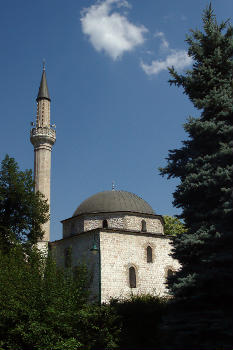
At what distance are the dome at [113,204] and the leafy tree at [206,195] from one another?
13460 mm

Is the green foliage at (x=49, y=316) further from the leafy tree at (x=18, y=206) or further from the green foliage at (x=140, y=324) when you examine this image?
the leafy tree at (x=18, y=206)

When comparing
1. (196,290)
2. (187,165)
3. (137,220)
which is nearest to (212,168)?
(187,165)

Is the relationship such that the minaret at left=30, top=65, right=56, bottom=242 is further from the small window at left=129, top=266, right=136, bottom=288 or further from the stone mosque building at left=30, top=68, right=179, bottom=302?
the small window at left=129, top=266, right=136, bottom=288

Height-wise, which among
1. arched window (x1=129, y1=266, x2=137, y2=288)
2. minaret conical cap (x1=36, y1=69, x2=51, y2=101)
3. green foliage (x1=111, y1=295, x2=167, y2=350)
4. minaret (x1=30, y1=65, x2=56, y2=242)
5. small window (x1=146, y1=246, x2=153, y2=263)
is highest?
minaret conical cap (x1=36, y1=69, x2=51, y2=101)

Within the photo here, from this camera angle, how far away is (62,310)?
1170 cm

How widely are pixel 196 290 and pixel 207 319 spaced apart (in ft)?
3.04

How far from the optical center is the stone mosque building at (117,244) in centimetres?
2105

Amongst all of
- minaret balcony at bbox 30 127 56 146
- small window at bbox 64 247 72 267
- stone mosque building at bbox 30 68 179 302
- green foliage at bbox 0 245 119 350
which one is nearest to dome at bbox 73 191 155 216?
stone mosque building at bbox 30 68 179 302

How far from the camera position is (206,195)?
10266 mm

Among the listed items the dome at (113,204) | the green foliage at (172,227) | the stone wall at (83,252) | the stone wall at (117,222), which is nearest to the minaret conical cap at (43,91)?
the dome at (113,204)

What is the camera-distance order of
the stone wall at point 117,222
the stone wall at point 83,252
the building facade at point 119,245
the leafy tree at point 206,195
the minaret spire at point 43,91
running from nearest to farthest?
1. the leafy tree at point 206,195
2. the stone wall at point 83,252
3. the building facade at point 119,245
4. the stone wall at point 117,222
5. the minaret spire at point 43,91

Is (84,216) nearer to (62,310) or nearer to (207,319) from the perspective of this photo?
(62,310)

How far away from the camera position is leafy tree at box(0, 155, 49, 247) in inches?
914

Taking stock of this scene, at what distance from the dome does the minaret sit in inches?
137
